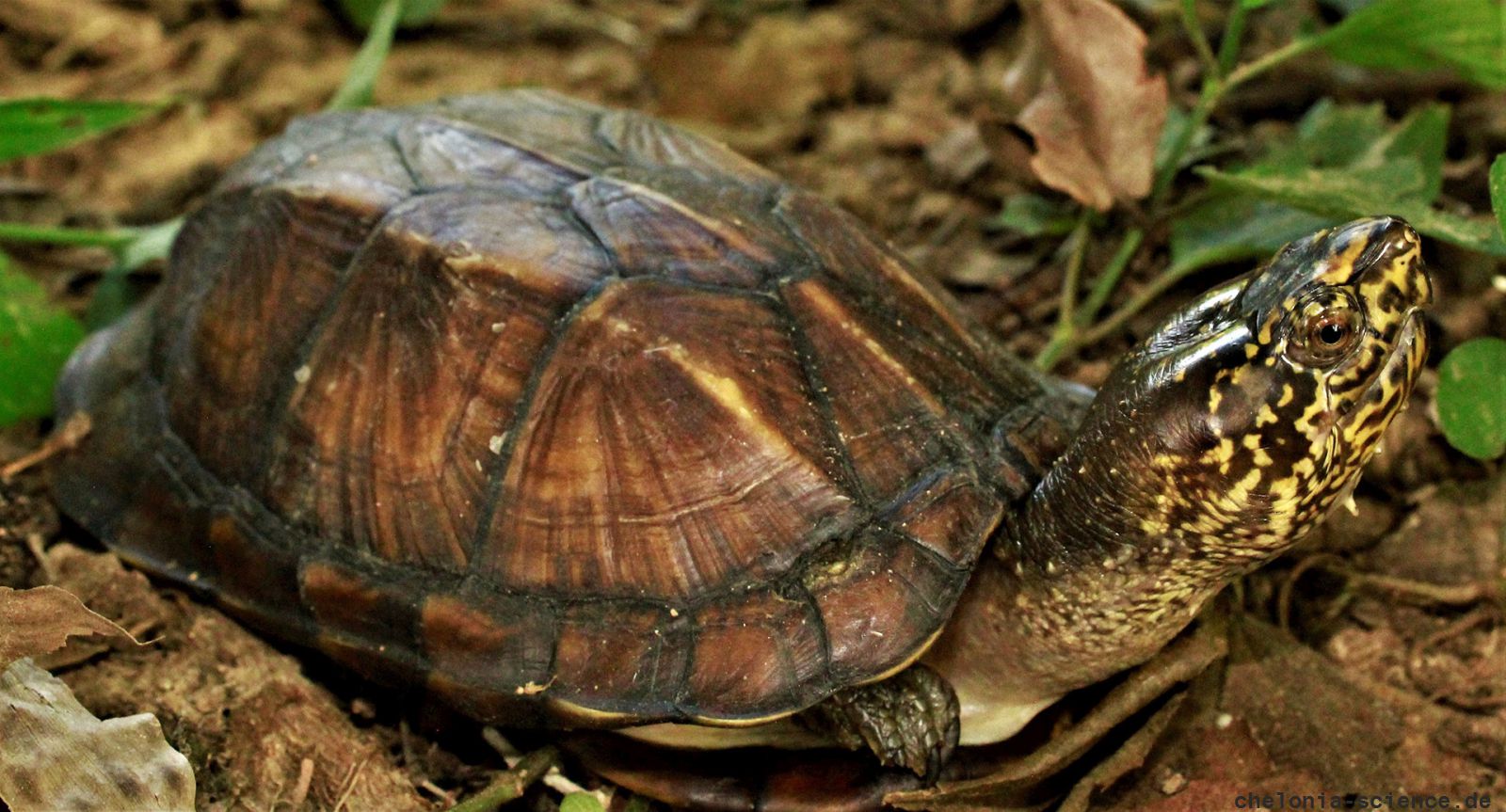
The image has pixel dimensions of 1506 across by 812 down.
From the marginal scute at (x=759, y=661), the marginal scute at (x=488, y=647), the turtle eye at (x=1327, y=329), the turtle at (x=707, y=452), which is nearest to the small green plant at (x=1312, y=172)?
the turtle eye at (x=1327, y=329)

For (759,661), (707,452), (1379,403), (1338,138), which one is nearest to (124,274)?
(707,452)

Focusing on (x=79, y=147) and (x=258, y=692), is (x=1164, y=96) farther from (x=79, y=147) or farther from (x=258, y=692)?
(x=79, y=147)

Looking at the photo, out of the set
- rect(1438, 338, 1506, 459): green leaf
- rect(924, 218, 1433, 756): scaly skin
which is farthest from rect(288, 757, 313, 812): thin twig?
rect(1438, 338, 1506, 459): green leaf

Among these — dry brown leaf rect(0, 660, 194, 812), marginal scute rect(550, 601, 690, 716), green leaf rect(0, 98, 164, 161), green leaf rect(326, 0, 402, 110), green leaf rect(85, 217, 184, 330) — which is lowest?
marginal scute rect(550, 601, 690, 716)

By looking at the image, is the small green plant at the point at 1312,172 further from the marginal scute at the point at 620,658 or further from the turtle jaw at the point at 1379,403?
the marginal scute at the point at 620,658

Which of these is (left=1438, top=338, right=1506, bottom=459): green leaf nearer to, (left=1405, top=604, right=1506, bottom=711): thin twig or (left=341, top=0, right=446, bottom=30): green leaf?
(left=1405, top=604, right=1506, bottom=711): thin twig

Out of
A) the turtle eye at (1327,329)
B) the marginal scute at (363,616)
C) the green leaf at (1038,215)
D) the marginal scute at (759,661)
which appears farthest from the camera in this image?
the green leaf at (1038,215)
